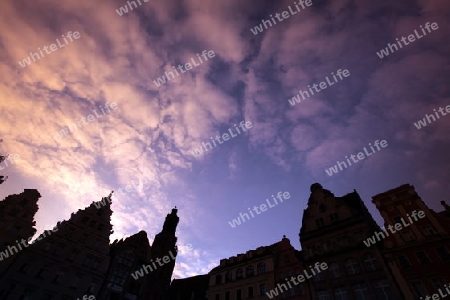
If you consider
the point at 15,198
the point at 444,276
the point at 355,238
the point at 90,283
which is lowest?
the point at 444,276

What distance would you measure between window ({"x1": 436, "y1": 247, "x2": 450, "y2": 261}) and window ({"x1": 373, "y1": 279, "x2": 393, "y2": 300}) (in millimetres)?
5719

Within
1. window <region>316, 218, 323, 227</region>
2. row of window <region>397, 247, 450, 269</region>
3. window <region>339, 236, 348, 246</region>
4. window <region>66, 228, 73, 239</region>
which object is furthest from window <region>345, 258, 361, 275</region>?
window <region>66, 228, 73, 239</region>

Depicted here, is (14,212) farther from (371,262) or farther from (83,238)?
(371,262)

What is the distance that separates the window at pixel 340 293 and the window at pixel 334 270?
4.77 feet

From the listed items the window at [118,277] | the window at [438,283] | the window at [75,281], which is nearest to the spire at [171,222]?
the window at [118,277]

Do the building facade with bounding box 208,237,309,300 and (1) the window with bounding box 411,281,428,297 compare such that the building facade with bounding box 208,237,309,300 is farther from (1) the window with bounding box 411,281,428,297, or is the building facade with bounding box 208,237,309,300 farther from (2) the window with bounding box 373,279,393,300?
(1) the window with bounding box 411,281,428,297

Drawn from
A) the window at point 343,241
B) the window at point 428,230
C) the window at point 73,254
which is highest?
the window at point 343,241

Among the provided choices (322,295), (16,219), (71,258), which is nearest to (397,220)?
(322,295)

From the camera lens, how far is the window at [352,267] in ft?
97.1

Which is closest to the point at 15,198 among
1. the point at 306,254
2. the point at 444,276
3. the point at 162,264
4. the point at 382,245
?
the point at 162,264

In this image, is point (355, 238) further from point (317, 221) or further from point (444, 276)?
point (444, 276)

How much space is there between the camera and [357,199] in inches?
1441

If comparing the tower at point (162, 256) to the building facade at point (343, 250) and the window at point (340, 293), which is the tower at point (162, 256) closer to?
the building facade at point (343, 250)

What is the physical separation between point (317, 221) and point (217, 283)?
64.7ft
